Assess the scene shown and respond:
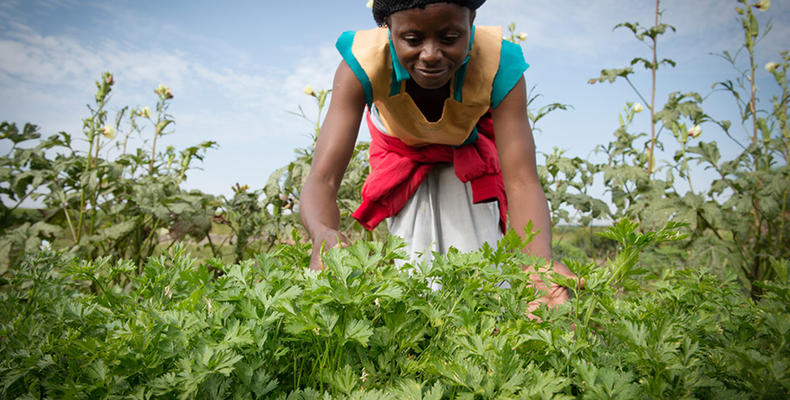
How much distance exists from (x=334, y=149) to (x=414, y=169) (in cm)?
72

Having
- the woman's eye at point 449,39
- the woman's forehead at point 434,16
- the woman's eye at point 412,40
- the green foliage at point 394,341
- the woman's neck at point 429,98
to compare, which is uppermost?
the woman's forehead at point 434,16

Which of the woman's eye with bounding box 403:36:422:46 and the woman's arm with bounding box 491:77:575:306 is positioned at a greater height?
the woman's eye with bounding box 403:36:422:46

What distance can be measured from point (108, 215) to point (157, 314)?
11.5 feet

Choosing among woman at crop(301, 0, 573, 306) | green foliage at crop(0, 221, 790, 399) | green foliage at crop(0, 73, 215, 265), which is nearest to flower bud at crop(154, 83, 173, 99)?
green foliage at crop(0, 73, 215, 265)

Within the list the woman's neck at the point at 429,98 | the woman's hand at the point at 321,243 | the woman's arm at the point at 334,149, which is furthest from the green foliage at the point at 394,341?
the woman's neck at the point at 429,98

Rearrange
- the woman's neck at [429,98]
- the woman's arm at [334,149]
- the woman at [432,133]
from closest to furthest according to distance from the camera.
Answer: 1. the woman at [432,133]
2. the woman's arm at [334,149]
3. the woman's neck at [429,98]

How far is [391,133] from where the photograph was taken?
2.57 metres

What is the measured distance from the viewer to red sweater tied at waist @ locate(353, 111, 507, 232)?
2.43m

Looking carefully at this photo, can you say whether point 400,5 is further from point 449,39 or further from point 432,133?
point 432,133

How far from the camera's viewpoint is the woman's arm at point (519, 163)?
76.2 inches

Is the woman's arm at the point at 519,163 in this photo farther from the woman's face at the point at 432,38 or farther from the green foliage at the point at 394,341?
the green foliage at the point at 394,341

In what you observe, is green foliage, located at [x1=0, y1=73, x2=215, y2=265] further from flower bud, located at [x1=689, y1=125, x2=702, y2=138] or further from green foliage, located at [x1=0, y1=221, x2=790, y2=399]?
flower bud, located at [x1=689, y1=125, x2=702, y2=138]

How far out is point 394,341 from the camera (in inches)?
34.5

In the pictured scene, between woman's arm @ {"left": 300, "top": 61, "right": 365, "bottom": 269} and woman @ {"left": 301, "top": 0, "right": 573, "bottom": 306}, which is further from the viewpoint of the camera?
woman's arm @ {"left": 300, "top": 61, "right": 365, "bottom": 269}
